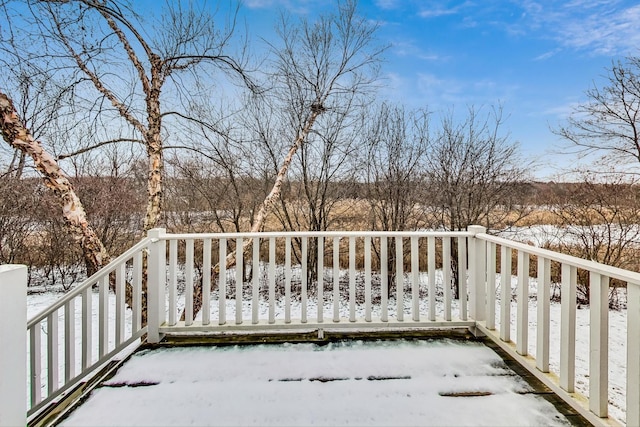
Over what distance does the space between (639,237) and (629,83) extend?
289 cm

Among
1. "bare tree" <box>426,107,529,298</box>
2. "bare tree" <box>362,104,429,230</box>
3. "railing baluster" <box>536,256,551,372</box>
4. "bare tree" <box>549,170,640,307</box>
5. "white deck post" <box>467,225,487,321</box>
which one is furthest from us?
"bare tree" <box>362,104,429,230</box>

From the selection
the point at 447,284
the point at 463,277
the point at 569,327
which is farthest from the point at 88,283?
the point at 569,327

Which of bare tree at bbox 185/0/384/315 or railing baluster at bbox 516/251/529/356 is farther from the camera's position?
bare tree at bbox 185/0/384/315

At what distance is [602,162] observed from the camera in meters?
6.30

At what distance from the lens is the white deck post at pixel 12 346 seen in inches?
34.8

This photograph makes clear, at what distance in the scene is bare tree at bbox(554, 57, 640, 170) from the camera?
5867 mm

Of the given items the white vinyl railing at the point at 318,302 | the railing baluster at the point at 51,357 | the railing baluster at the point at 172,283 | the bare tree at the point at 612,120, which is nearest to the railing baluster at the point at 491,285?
the white vinyl railing at the point at 318,302

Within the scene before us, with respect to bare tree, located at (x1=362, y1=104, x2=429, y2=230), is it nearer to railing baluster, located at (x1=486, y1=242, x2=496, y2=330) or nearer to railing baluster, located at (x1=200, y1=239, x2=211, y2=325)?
railing baluster, located at (x1=486, y1=242, x2=496, y2=330)

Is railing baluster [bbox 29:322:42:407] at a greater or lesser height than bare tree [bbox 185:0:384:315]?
lesser

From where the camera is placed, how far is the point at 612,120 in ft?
20.2

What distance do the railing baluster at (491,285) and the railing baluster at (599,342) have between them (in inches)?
34.4

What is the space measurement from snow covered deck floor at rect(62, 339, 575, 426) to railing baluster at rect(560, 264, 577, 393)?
0.59 feet

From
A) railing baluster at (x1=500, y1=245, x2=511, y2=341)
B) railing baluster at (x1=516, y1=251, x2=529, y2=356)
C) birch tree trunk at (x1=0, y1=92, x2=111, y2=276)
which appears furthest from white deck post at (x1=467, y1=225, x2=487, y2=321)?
birch tree trunk at (x1=0, y1=92, x2=111, y2=276)

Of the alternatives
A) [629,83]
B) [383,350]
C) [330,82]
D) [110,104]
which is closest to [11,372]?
[383,350]
